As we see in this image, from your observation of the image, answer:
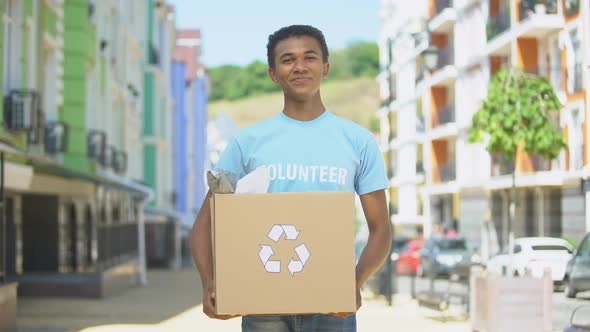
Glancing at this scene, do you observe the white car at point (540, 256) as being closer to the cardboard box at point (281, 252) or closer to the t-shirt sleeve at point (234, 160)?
the t-shirt sleeve at point (234, 160)

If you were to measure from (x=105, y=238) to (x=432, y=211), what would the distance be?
36740mm

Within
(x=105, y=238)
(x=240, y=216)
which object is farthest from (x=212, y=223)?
(x=105, y=238)

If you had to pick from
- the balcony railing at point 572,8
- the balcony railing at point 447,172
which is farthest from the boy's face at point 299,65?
the balcony railing at point 447,172

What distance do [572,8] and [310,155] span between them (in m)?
36.5

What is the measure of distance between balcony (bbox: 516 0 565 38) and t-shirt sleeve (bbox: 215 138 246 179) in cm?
3791

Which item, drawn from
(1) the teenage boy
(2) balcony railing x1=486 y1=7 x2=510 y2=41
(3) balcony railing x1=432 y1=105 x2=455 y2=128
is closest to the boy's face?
(1) the teenage boy

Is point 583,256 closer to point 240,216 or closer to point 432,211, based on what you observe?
point 240,216

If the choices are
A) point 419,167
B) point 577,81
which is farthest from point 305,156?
point 419,167

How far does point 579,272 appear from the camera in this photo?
829 inches

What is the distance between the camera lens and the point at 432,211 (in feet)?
203

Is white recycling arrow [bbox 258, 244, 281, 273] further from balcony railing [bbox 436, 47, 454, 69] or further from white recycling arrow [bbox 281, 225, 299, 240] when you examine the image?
balcony railing [bbox 436, 47, 454, 69]

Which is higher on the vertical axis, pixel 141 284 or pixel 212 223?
pixel 212 223

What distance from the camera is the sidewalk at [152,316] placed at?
56.1 ft

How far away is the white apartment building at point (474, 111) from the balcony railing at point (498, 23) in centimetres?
5
